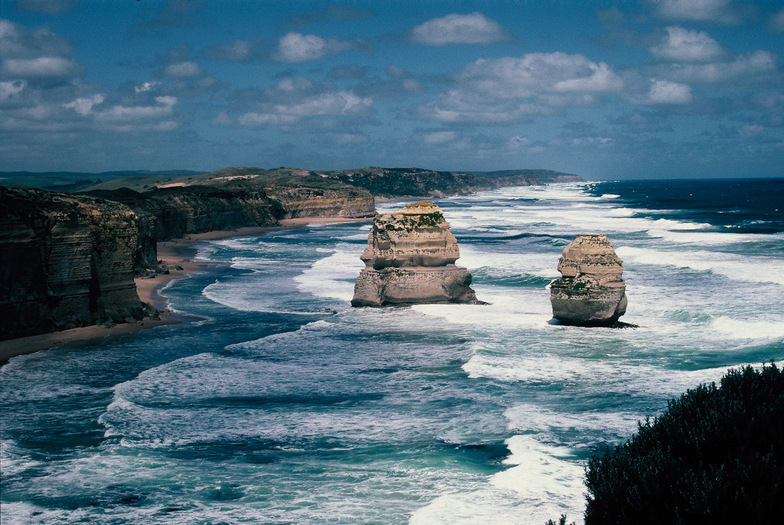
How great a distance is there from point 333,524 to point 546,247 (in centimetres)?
4402

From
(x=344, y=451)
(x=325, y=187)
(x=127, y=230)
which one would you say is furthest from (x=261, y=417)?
(x=325, y=187)

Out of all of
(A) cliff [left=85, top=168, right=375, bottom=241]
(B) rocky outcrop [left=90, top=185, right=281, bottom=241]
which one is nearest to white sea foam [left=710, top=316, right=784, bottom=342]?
(A) cliff [left=85, top=168, right=375, bottom=241]

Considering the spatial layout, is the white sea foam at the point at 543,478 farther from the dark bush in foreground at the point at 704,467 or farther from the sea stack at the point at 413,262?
the sea stack at the point at 413,262

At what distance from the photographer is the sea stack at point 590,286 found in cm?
2289

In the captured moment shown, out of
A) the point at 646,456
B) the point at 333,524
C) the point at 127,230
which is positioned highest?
the point at 127,230

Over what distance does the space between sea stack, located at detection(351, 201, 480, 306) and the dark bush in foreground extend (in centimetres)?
1693

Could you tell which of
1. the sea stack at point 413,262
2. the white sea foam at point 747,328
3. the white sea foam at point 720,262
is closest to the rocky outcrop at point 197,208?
the sea stack at point 413,262

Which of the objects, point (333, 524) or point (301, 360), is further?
point (301, 360)

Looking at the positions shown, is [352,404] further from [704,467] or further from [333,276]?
[333,276]

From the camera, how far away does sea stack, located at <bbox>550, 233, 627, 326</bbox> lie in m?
22.9

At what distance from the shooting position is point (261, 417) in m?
15.8

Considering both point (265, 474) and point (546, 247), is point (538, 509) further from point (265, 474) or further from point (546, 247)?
point (546, 247)

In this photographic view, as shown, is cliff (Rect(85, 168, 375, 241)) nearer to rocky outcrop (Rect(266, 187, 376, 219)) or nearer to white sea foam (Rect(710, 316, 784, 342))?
rocky outcrop (Rect(266, 187, 376, 219))

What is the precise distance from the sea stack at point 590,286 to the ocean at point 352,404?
51 cm
